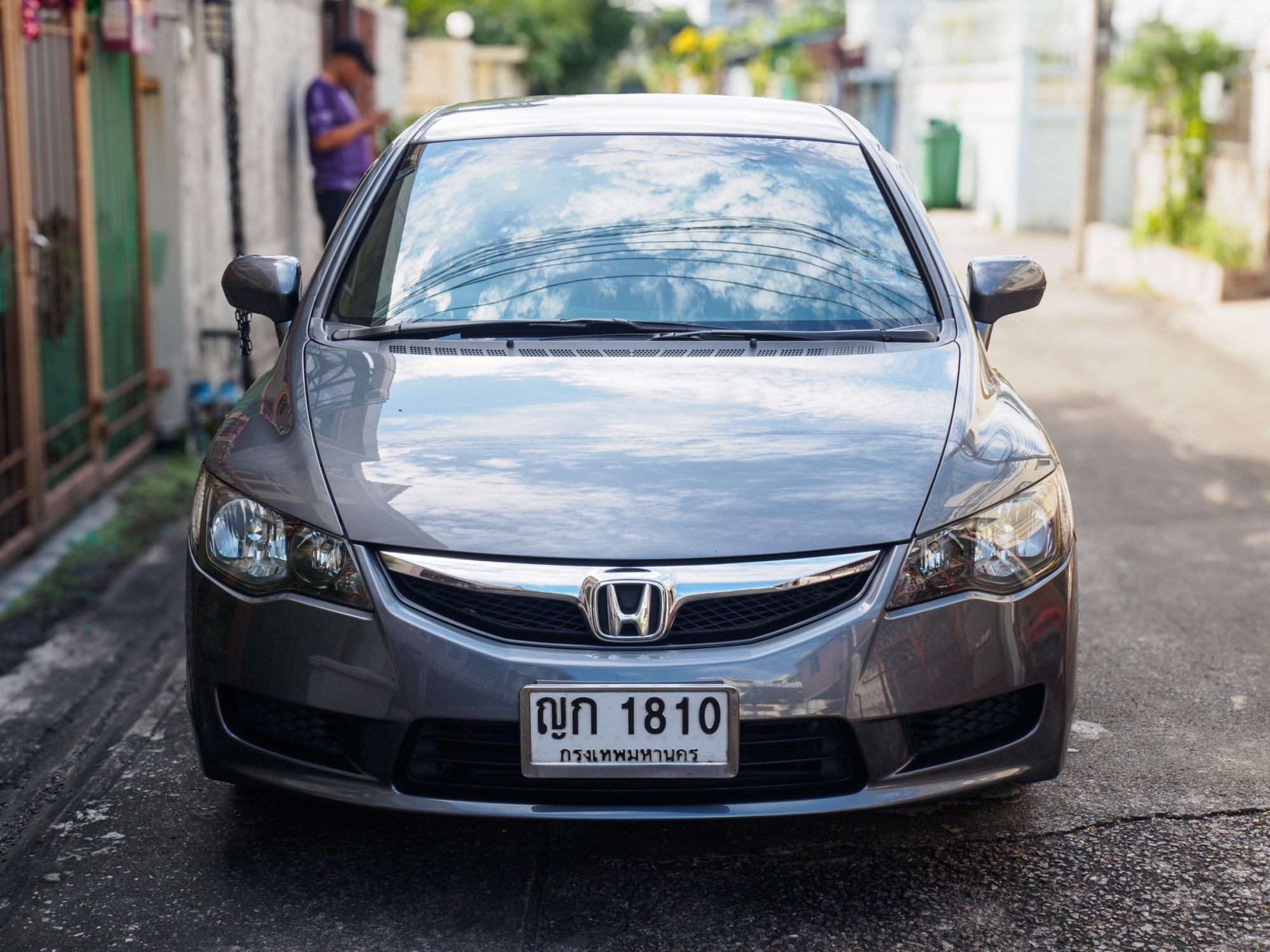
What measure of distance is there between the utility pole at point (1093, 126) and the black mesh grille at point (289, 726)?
14.7m

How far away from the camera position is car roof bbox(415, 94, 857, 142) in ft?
13.4

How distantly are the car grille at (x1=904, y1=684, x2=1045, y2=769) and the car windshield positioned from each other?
40.0 inches

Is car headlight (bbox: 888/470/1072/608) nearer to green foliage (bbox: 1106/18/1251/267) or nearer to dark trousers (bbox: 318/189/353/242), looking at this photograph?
dark trousers (bbox: 318/189/353/242)

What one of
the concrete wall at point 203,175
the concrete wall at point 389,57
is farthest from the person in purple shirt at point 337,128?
the concrete wall at point 389,57

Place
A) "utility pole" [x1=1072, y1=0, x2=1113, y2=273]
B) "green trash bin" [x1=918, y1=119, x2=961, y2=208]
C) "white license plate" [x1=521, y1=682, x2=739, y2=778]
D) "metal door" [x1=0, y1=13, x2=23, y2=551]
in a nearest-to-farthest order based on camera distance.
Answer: "white license plate" [x1=521, y1=682, x2=739, y2=778] < "metal door" [x1=0, y1=13, x2=23, y2=551] < "utility pole" [x1=1072, y1=0, x2=1113, y2=273] < "green trash bin" [x1=918, y1=119, x2=961, y2=208]

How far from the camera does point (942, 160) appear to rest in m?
24.7

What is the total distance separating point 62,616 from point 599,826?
103 inches

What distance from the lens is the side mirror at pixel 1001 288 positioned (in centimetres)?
385

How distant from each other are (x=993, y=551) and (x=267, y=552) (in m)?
1.34

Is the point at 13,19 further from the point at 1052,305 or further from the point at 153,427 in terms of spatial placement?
the point at 1052,305

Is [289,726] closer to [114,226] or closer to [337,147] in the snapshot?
[114,226]

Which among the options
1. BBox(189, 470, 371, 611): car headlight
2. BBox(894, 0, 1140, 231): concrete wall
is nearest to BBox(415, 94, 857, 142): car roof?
BBox(189, 470, 371, 611): car headlight

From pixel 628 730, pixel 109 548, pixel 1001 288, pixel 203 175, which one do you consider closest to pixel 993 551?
pixel 628 730

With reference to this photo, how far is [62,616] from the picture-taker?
16.9 feet
